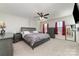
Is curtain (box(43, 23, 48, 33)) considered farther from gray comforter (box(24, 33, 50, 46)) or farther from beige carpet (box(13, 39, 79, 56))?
beige carpet (box(13, 39, 79, 56))

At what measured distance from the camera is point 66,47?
188 cm

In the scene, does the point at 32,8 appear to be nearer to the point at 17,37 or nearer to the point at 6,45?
the point at 17,37

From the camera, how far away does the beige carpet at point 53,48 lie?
182cm

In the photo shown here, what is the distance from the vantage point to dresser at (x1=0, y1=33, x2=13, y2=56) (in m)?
1.58

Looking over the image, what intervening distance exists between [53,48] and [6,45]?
39.7 inches

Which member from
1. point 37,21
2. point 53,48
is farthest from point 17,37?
point 53,48

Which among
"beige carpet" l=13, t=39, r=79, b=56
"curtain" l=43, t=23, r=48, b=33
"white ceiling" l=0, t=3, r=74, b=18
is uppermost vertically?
"white ceiling" l=0, t=3, r=74, b=18

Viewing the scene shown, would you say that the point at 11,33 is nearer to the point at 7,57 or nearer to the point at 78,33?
the point at 7,57

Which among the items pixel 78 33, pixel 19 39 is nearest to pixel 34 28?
pixel 19 39

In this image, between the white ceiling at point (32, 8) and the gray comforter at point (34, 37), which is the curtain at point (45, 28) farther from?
the white ceiling at point (32, 8)

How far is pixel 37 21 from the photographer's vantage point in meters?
1.94

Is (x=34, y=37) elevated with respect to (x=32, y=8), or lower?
lower

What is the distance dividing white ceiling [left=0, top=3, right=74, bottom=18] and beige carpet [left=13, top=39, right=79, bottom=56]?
25.6 inches

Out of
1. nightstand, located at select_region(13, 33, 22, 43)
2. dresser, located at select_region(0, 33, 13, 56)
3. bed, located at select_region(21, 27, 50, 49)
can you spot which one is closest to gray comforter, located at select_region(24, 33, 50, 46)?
bed, located at select_region(21, 27, 50, 49)
